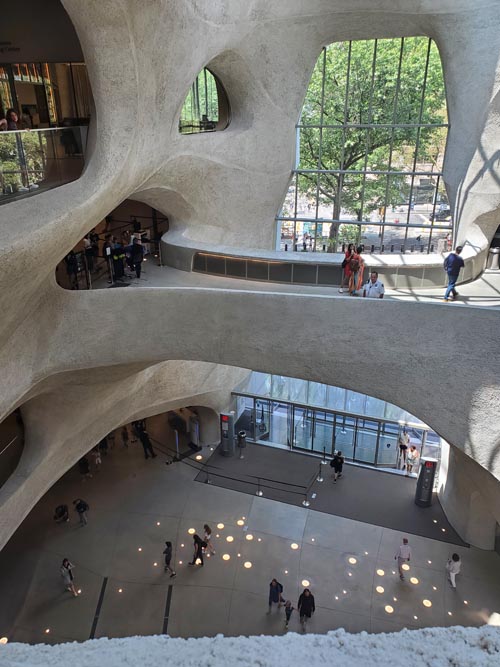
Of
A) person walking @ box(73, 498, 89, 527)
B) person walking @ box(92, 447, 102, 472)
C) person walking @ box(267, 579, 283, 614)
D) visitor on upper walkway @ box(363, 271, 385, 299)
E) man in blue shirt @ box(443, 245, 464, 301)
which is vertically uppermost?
man in blue shirt @ box(443, 245, 464, 301)

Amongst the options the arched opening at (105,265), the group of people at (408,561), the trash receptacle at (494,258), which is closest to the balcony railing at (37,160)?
the arched opening at (105,265)

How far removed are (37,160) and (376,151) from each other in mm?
16812

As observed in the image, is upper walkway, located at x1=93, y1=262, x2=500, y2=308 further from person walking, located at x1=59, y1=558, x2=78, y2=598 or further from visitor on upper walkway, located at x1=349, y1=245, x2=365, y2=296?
person walking, located at x1=59, y1=558, x2=78, y2=598

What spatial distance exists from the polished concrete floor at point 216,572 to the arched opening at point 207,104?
1360 cm

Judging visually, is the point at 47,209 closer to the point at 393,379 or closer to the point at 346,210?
the point at 393,379

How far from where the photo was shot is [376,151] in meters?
22.8

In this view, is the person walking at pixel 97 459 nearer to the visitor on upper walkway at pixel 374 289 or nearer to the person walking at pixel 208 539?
the person walking at pixel 208 539

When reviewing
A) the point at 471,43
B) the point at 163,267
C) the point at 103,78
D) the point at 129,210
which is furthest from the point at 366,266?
the point at 129,210

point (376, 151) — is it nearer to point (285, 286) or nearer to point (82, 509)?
point (285, 286)

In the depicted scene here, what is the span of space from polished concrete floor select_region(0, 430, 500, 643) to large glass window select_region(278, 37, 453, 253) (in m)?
11.3

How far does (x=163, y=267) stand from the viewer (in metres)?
16.8

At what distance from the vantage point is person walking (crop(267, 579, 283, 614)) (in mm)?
12562

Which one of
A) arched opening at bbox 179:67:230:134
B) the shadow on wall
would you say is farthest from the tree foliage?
the shadow on wall

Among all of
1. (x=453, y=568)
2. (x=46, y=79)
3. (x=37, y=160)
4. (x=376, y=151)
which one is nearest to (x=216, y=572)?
(x=453, y=568)
